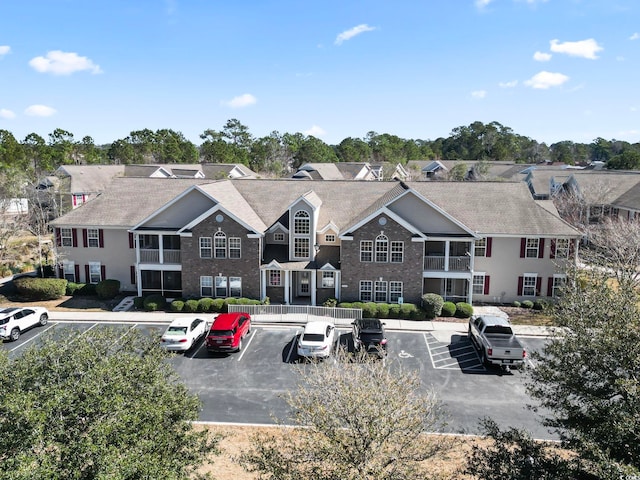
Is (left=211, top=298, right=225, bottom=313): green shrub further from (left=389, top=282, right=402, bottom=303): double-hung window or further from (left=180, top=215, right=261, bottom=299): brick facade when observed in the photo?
(left=389, top=282, right=402, bottom=303): double-hung window

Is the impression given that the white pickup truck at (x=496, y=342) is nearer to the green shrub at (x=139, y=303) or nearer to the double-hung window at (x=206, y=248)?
the double-hung window at (x=206, y=248)

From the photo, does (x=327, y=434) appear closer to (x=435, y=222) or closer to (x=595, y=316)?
(x=595, y=316)

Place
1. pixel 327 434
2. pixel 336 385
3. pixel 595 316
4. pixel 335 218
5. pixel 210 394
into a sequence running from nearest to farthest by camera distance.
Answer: pixel 327 434
pixel 336 385
pixel 595 316
pixel 210 394
pixel 335 218

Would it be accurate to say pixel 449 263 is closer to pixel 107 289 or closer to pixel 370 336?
pixel 370 336

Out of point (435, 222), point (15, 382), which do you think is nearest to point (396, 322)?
point (435, 222)

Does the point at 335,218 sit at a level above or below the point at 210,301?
above

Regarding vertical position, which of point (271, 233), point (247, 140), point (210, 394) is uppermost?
point (247, 140)

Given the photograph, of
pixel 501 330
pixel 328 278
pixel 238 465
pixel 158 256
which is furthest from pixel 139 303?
pixel 501 330

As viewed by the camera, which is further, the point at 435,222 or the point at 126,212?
the point at 126,212
